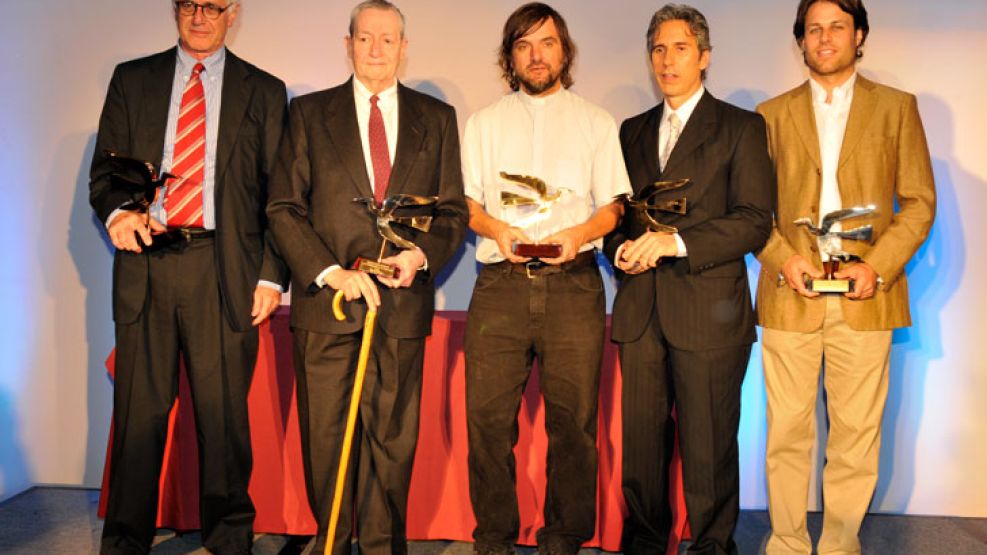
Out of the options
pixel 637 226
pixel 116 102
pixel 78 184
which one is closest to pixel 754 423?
pixel 637 226

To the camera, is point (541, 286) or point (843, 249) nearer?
point (541, 286)

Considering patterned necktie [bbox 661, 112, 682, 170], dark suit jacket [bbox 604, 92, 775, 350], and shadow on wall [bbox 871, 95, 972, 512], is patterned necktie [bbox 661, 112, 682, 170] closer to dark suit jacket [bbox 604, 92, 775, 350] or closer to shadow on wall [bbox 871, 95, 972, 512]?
dark suit jacket [bbox 604, 92, 775, 350]

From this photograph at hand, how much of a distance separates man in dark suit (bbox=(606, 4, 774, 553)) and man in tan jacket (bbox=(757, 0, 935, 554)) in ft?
0.56

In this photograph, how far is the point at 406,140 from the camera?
3.23 m

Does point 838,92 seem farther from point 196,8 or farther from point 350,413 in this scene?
point 196,8

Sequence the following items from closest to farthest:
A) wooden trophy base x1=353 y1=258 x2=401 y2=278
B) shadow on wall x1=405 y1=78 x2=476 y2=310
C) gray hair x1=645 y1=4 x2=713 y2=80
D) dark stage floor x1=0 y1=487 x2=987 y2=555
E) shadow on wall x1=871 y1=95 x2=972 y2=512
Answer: wooden trophy base x1=353 y1=258 x2=401 y2=278
gray hair x1=645 y1=4 x2=713 y2=80
dark stage floor x1=0 y1=487 x2=987 y2=555
shadow on wall x1=871 y1=95 x2=972 y2=512
shadow on wall x1=405 y1=78 x2=476 y2=310

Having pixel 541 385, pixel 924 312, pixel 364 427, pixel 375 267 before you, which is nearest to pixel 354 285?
pixel 375 267

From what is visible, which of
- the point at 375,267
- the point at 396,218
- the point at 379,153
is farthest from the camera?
the point at 379,153

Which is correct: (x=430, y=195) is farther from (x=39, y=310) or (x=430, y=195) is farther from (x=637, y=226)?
(x=39, y=310)

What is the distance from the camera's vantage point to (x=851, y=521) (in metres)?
3.45

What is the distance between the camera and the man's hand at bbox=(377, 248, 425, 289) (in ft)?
10.1

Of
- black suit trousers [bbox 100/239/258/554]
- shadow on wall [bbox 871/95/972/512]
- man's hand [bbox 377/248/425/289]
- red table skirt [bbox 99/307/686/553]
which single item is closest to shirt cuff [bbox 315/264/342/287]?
man's hand [bbox 377/248/425/289]

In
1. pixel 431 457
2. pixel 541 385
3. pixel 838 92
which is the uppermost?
pixel 838 92

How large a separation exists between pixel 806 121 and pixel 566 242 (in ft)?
3.30
